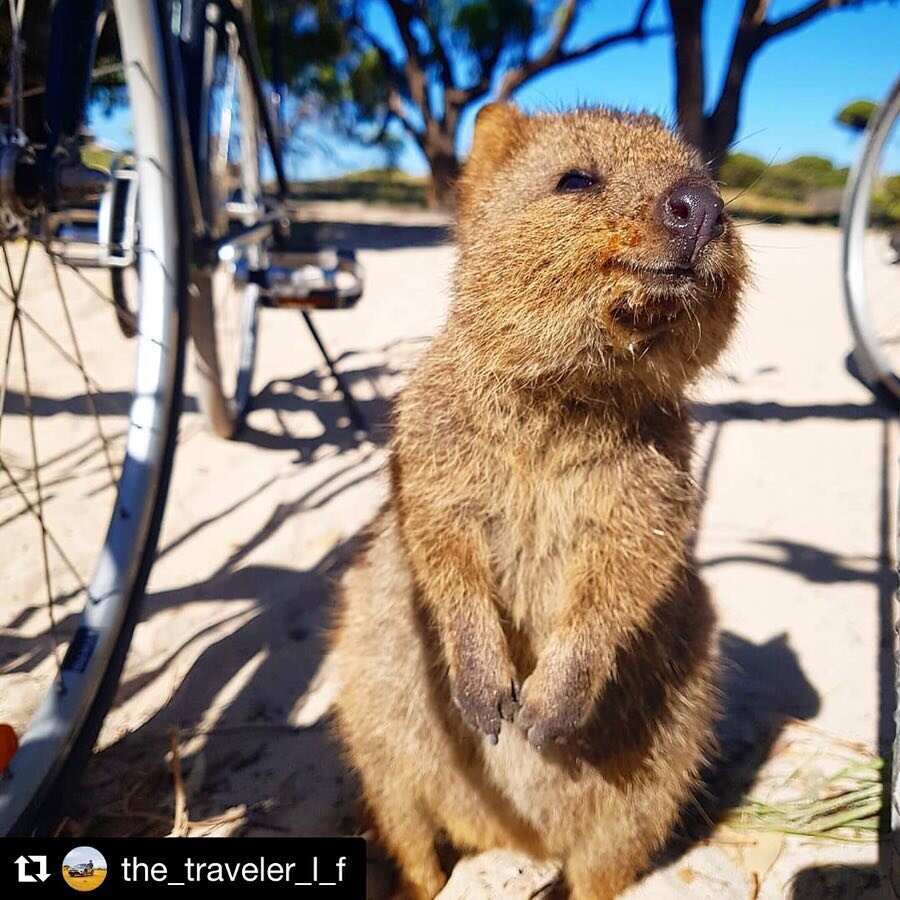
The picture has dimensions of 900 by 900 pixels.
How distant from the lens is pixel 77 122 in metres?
2.17

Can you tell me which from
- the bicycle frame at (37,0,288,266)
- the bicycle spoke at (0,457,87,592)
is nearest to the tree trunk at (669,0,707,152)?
the bicycle frame at (37,0,288,266)

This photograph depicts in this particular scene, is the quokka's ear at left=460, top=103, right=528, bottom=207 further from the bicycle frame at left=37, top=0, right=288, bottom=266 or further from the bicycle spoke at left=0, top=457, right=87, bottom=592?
the bicycle spoke at left=0, top=457, right=87, bottom=592

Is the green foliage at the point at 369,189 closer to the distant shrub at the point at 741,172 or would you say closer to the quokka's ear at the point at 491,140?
the distant shrub at the point at 741,172

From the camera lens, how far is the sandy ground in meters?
2.04

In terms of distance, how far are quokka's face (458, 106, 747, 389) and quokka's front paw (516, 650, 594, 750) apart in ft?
2.15

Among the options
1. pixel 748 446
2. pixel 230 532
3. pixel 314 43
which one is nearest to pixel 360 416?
pixel 230 532

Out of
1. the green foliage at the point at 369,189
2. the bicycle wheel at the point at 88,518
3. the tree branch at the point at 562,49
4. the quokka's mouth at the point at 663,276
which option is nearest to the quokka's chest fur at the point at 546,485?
the quokka's mouth at the point at 663,276

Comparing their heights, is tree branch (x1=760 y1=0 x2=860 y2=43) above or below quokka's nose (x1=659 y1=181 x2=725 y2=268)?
above

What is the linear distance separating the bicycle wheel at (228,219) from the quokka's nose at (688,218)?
2009 millimetres

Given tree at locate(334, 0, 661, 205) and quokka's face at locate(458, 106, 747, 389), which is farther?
tree at locate(334, 0, 661, 205)

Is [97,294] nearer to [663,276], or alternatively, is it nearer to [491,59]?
[663,276]

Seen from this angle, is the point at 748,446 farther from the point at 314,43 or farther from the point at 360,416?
the point at 314,43

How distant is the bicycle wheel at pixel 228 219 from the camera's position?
11.7 ft

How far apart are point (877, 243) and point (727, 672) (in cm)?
446
